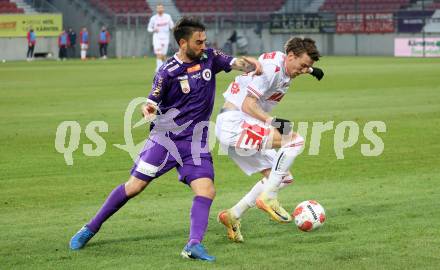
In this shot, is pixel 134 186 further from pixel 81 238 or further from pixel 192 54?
pixel 192 54

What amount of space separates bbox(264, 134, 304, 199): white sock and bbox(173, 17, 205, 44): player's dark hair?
5.06 ft

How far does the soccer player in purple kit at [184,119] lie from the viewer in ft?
27.2

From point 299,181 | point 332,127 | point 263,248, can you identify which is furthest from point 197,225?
point 332,127

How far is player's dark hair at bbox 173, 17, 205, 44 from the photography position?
27.1ft

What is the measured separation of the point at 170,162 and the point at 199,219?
0.64 metres

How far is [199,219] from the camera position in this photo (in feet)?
26.7

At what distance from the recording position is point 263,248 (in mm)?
8477

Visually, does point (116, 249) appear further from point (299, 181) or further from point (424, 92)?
point (424, 92)

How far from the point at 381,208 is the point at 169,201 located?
234 centimetres

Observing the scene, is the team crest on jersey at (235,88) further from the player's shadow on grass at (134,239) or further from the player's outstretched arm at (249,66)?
the player's shadow on grass at (134,239)

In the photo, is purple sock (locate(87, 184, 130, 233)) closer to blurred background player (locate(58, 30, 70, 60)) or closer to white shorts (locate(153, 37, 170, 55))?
white shorts (locate(153, 37, 170, 55))

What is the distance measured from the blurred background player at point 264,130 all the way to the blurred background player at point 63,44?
47233 mm
